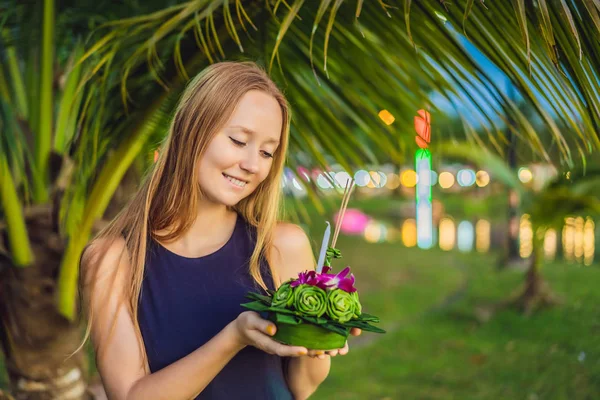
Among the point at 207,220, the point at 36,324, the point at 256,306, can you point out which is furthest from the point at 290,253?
the point at 36,324

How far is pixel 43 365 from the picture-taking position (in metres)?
2.15

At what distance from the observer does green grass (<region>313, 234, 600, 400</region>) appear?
4.51m

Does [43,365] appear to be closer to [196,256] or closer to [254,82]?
[196,256]

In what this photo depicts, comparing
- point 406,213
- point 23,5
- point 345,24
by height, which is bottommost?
point 345,24

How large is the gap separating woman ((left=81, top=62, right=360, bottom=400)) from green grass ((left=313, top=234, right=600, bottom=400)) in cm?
335

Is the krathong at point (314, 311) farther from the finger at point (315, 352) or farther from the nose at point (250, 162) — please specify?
the nose at point (250, 162)

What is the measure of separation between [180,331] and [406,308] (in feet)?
19.6

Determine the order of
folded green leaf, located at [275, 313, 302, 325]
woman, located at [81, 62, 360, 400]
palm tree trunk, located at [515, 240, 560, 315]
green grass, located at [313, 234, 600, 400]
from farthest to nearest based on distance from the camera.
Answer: palm tree trunk, located at [515, 240, 560, 315]
green grass, located at [313, 234, 600, 400]
woman, located at [81, 62, 360, 400]
folded green leaf, located at [275, 313, 302, 325]

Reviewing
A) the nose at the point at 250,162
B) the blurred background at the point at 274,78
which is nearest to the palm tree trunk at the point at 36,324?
the blurred background at the point at 274,78

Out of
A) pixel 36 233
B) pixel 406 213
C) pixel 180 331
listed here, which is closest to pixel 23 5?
pixel 36 233

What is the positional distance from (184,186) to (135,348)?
33 cm

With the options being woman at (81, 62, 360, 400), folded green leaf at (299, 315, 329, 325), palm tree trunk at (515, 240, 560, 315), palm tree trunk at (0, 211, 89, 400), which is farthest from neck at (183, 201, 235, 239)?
palm tree trunk at (515, 240, 560, 315)

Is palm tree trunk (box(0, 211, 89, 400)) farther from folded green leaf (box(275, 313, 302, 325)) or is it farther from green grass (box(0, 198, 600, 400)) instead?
green grass (box(0, 198, 600, 400))

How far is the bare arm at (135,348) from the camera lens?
117 cm
